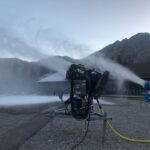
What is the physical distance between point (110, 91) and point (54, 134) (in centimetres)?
4638

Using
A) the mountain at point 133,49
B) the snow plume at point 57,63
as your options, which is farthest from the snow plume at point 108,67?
the mountain at point 133,49

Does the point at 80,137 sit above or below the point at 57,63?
below

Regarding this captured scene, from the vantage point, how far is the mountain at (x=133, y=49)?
365ft

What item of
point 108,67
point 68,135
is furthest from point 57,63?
point 108,67

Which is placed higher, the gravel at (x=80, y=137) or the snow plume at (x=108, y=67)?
the snow plume at (x=108, y=67)

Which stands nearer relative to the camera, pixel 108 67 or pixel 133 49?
pixel 108 67

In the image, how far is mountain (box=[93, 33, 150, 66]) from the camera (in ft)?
365

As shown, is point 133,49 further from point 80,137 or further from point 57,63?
point 80,137

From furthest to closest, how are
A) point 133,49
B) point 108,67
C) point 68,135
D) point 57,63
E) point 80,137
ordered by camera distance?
point 133,49 → point 108,67 → point 57,63 → point 68,135 → point 80,137

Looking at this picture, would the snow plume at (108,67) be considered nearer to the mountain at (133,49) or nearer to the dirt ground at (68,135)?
the dirt ground at (68,135)

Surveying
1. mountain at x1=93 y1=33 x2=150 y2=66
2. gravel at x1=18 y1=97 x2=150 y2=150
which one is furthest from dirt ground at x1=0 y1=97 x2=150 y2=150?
mountain at x1=93 y1=33 x2=150 y2=66

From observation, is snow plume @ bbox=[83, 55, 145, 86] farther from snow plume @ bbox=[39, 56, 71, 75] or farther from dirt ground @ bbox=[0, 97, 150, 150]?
dirt ground @ bbox=[0, 97, 150, 150]

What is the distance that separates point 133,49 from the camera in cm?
12300

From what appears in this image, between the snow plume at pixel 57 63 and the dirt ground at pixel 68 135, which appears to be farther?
the snow plume at pixel 57 63
